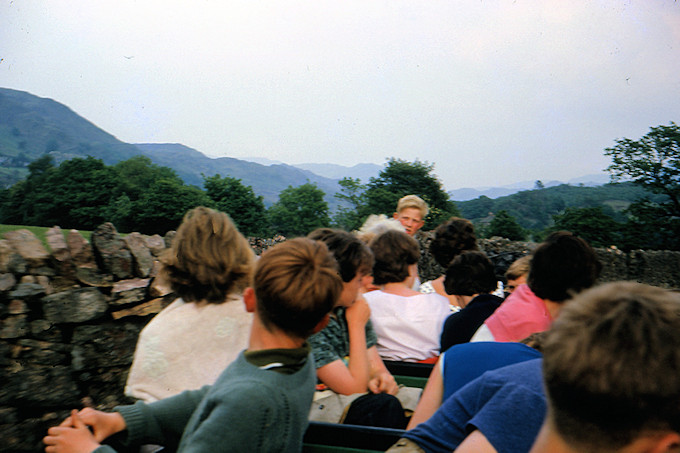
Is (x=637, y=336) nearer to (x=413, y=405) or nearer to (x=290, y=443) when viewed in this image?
(x=290, y=443)

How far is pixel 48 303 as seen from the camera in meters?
3.44

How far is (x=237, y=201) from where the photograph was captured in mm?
51594

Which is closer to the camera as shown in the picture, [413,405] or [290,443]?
[290,443]

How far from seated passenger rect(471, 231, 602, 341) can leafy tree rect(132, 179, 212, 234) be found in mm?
44845

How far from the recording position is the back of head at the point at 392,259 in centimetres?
318

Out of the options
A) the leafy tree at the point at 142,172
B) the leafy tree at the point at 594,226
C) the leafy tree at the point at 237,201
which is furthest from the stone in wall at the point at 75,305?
the leafy tree at the point at 142,172

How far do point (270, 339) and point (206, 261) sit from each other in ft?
3.04

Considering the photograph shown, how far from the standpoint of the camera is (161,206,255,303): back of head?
7.57 ft

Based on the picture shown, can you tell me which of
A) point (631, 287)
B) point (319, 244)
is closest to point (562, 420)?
point (631, 287)

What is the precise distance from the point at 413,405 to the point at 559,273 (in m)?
1.01

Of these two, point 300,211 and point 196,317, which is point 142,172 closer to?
point 300,211

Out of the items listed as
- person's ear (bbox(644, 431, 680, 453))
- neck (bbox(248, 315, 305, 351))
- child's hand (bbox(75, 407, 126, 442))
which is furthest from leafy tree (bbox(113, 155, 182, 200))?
person's ear (bbox(644, 431, 680, 453))

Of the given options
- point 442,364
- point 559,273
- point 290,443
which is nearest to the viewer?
point 290,443

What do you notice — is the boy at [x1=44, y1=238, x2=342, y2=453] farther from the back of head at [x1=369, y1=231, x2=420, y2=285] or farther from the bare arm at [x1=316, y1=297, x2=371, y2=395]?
the back of head at [x1=369, y1=231, x2=420, y2=285]
